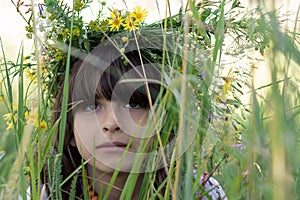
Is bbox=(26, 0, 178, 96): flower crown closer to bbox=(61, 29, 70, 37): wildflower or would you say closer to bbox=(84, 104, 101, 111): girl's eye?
bbox=(61, 29, 70, 37): wildflower

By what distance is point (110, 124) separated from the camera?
1201mm

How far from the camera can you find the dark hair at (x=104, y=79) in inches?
52.0

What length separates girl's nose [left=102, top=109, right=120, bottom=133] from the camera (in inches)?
47.3

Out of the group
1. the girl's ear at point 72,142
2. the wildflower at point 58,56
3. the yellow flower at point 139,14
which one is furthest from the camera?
the girl's ear at point 72,142

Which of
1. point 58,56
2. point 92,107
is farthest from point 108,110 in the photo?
point 58,56

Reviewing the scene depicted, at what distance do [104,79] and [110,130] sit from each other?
20 cm

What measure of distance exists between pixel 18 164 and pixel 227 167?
0.27 metres

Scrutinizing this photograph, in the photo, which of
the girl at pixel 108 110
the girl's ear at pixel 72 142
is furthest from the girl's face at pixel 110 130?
the girl's ear at pixel 72 142

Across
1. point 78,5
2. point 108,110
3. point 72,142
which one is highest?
point 78,5

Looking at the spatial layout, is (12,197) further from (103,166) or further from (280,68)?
(103,166)

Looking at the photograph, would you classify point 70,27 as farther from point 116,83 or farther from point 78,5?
point 116,83

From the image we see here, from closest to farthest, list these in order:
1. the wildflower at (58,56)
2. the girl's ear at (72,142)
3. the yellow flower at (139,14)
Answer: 1. the yellow flower at (139,14)
2. the wildflower at (58,56)
3. the girl's ear at (72,142)

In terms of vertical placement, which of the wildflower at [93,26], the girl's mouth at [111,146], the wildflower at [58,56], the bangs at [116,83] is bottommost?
the girl's mouth at [111,146]

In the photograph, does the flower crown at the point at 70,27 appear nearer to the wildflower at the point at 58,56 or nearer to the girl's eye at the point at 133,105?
the wildflower at the point at 58,56
